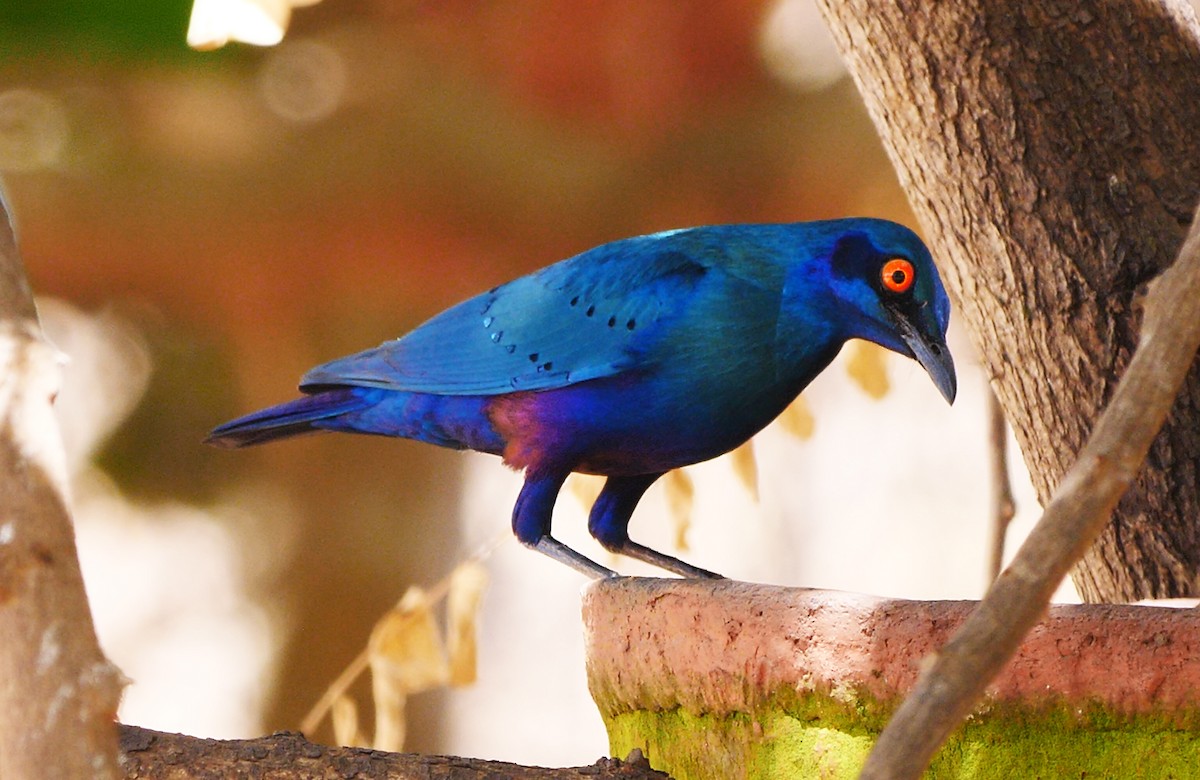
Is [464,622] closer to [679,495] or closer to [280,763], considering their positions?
[679,495]

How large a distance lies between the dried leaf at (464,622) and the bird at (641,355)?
16 centimetres

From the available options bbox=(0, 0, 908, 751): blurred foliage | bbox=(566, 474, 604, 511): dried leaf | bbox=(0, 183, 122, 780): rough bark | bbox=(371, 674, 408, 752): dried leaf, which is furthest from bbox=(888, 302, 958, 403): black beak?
bbox=(0, 0, 908, 751): blurred foliage

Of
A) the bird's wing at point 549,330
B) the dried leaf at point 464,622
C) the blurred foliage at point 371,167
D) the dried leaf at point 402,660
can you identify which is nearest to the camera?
the bird's wing at point 549,330

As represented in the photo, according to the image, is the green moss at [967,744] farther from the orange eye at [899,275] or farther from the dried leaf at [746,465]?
the dried leaf at [746,465]

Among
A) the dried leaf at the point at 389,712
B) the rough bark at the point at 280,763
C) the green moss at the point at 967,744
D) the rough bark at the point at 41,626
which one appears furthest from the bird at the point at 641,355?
the rough bark at the point at 41,626

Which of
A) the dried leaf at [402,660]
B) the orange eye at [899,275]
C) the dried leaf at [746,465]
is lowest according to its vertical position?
the dried leaf at [402,660]

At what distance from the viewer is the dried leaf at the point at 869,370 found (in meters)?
2.33

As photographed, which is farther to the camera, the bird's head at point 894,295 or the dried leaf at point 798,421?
the dried leaf at point 798,421

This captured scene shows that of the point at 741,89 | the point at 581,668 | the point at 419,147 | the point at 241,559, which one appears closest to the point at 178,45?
the point at 419,147

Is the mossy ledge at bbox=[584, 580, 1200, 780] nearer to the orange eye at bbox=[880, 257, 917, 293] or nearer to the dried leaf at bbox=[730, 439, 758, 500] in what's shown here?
the orange eye at bbox=[880, 257, 917, 293]

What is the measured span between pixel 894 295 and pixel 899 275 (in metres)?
0.03

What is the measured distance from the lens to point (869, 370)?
2.38 metres

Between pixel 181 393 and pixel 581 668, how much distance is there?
160 centimetres

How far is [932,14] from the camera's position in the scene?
75.8 inches
